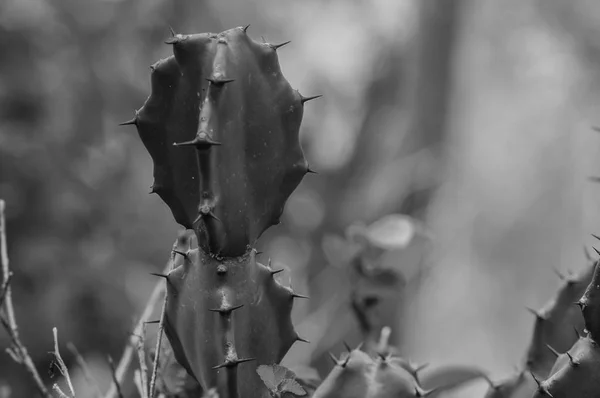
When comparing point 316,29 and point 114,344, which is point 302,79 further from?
point 114,344

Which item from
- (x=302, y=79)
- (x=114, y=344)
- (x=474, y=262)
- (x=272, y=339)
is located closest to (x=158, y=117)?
(x=272, y=339)

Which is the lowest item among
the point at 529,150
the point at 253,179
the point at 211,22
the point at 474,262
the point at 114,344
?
the point at 474,262

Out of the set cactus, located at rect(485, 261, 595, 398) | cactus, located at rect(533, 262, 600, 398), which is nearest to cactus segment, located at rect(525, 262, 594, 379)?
cactus, located at rect(485, 261, 595, 398)

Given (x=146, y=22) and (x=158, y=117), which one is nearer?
(x=158, y=117)

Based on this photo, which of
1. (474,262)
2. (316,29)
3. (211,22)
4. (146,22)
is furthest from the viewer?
(474,262)

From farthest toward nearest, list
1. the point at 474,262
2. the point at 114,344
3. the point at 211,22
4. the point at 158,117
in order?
1. the point at 474,262
2. the point at 211,22
3. the point at 114,344
4. the point at 158,117

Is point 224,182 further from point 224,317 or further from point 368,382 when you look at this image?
point 368,382

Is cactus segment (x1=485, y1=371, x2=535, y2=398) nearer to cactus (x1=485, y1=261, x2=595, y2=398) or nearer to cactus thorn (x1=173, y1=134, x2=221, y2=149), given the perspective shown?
cactus (x1=485, y1=261, x2=595, y2=398)
